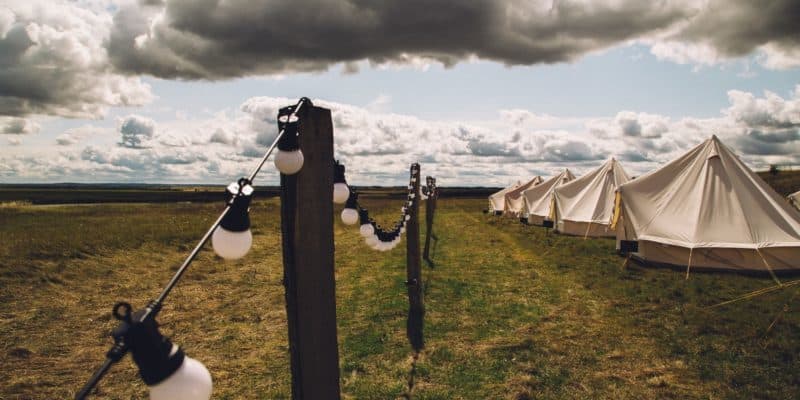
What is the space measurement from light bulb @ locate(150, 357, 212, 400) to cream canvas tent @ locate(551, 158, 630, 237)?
59.6 feet

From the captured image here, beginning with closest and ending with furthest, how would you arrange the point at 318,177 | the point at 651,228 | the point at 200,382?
the point at 200,382 < the point at 318,177 < the point at 651,228

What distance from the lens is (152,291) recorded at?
9695mm

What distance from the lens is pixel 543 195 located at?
23.9 meters

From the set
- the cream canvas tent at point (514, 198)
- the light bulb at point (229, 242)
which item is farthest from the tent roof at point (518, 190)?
the light bulb at point (229, 242)

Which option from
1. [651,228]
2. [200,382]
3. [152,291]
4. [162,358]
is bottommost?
[152,291]

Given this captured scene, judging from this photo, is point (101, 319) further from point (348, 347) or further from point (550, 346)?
point (550, 346)

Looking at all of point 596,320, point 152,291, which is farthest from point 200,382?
point 152,291

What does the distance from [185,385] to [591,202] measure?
19004 millimetres

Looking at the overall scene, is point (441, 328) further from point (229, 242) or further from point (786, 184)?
point (786, 184)

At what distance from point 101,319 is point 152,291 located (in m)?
1.90

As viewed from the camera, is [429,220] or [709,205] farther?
[429,220]

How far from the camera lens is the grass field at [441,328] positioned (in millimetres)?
5160

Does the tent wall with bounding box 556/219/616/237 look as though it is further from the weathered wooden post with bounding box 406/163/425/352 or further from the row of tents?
the weathered wooden post with bounding box 406/163/425/352

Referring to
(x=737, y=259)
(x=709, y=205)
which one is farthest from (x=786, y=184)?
(x=737, y=259)
